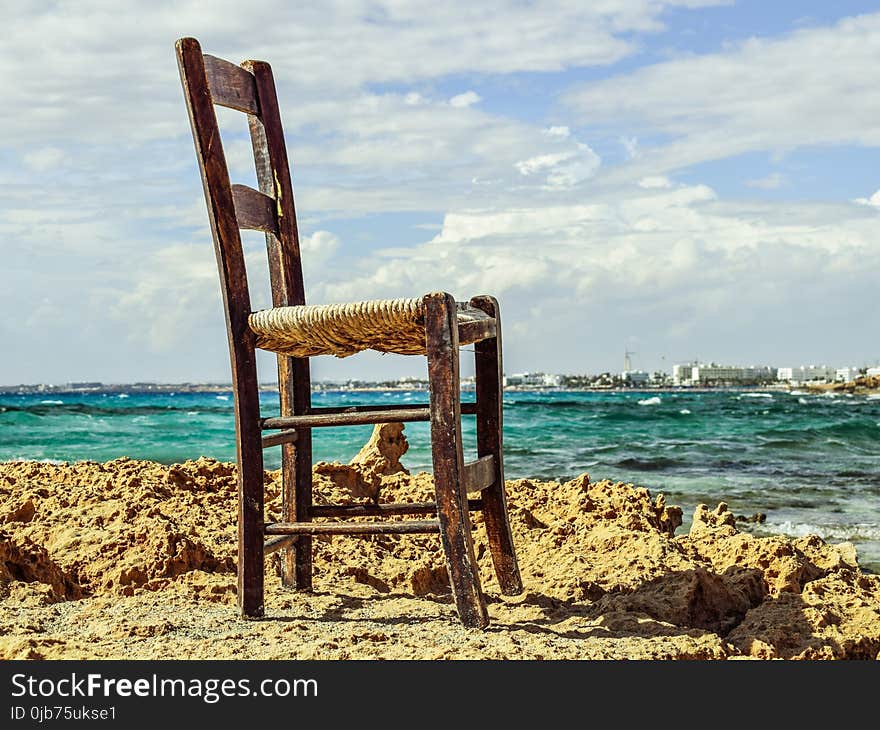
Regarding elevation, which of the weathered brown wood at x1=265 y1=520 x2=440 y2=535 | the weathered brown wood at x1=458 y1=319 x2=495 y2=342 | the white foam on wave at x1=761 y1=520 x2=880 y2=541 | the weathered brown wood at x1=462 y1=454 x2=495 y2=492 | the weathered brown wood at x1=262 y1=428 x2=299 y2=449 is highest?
the weathered brown wood at x1=458 y1=319 x2=495 y2=342

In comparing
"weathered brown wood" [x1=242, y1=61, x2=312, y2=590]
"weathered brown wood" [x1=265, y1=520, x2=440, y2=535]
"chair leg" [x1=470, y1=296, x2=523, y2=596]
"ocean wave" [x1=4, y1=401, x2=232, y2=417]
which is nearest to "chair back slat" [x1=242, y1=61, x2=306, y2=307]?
"weathered brown wood" [x1=242, y1=61, x2=312, y2=590]

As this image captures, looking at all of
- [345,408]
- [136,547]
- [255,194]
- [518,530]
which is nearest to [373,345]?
[345,408]

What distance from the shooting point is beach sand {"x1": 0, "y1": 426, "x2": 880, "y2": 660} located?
2.79m

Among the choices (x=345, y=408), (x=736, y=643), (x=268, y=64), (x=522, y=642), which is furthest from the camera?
(x=268, y=64)

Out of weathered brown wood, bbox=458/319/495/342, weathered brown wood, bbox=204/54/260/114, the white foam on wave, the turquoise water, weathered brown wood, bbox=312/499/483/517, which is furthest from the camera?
the turquoise water

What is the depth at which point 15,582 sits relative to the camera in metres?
3.42

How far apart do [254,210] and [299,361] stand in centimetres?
55

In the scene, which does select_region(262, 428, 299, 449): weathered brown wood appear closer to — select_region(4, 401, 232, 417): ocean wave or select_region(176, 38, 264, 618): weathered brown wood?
select_region(176, 38, 264, 618): weathered brown wood

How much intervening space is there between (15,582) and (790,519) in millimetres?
5644

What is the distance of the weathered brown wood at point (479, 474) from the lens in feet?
10.1

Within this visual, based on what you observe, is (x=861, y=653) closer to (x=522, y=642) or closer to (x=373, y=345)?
(x=522, y=642)

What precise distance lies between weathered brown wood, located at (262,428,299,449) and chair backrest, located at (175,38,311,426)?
85 mm

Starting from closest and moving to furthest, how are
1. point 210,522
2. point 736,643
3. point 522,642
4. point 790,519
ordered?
point 522,642 < point 736,643 < point 210,522 < point 790,519

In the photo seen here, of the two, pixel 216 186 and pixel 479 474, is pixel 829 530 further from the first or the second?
pixel 216 186
